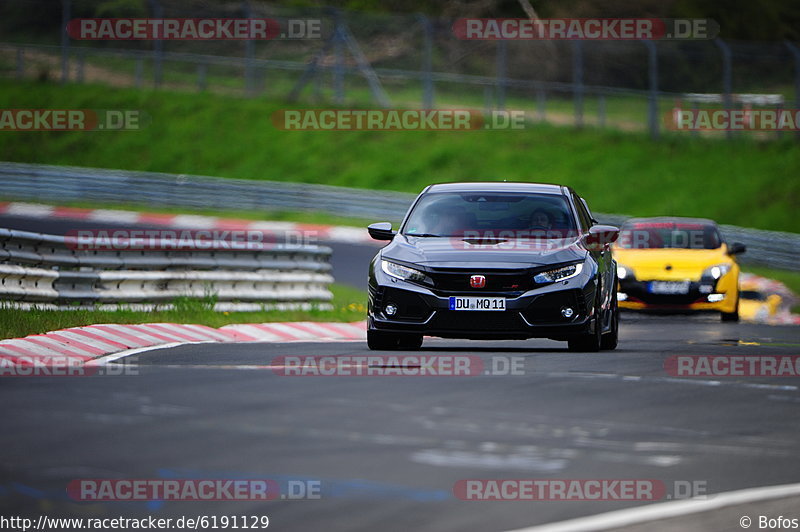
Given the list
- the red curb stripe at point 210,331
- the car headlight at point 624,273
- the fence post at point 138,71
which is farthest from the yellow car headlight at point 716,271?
the fence post at point 138,71

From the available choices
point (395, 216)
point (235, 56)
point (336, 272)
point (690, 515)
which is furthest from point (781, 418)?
point (235, 56)

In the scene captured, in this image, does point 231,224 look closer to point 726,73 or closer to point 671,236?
point 726,73

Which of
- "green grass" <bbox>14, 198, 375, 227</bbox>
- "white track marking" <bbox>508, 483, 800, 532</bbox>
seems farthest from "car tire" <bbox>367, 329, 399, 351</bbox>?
"green grass" <bbox>14, 198, 375, 227</bbox>

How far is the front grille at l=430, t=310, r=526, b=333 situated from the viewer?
1316 cm

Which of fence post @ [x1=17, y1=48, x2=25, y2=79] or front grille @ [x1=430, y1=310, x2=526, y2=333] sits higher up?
fence post @ [x1=17, y1=48, x2=25, y2=79]

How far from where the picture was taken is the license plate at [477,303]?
1316 centimetres

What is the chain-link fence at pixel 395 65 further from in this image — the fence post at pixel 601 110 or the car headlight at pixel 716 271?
the car headlight at pixel 716 271

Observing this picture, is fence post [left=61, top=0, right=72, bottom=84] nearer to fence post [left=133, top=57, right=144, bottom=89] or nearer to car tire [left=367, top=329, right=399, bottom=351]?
fence post [left=133, top=57, right=144, bottom=89]

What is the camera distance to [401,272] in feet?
44.1

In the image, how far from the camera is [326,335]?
57.3ft

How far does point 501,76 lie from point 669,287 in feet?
71.3

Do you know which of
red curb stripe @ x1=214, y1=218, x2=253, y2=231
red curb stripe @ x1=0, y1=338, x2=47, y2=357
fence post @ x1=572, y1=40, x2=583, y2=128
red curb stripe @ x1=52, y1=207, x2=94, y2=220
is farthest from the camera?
fence post @ x1=572, y1=40, x2=583, y2=128

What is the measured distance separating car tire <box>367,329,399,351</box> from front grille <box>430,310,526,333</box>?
682 millimetres

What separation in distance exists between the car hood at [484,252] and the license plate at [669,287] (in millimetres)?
6911
